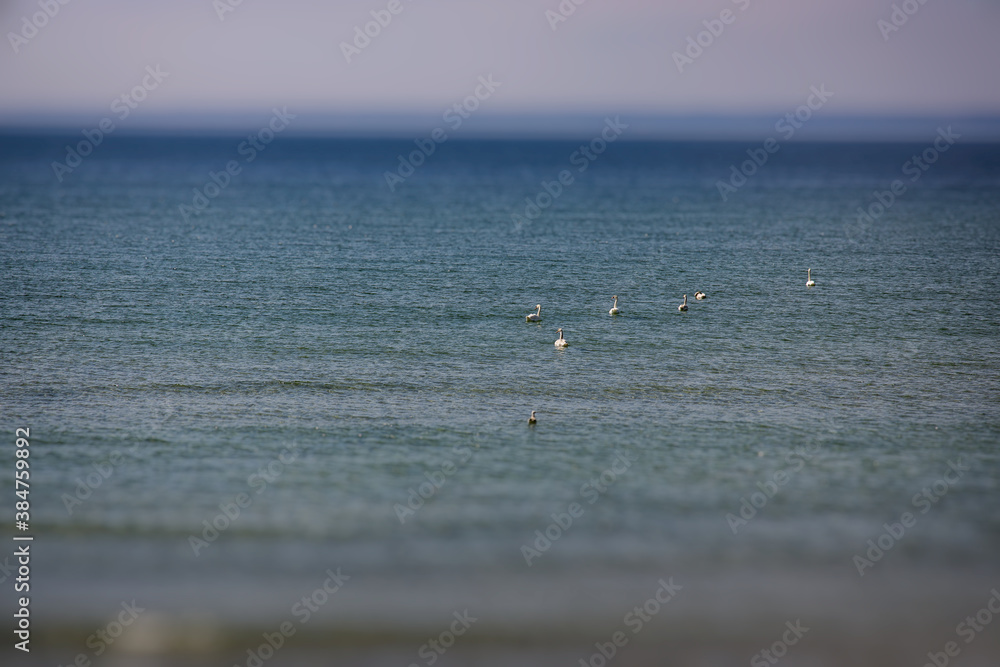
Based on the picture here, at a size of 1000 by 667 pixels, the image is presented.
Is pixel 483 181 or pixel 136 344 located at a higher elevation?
pixel 483 181

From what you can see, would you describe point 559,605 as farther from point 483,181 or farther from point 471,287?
point 483,181

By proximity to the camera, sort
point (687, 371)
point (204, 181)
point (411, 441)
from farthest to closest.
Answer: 1. point (204, 181)
2. point (687, 371)
3. point (411, 441)

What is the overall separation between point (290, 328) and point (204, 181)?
342ft

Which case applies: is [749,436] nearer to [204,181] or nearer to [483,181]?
[483,181]

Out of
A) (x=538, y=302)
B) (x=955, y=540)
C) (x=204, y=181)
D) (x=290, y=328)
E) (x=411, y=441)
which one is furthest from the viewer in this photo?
(x=204, y=181)

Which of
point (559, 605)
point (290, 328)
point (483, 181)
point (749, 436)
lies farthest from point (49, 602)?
point (483, 181)

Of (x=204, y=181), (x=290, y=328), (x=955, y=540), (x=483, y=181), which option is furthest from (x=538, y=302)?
(x=204, y=181)

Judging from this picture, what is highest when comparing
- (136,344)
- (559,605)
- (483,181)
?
(483,181)

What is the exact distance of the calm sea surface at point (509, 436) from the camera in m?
24.4

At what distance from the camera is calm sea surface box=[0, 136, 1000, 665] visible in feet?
80.1

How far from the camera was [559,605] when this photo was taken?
24.2 meters

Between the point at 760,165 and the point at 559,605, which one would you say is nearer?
the point at 559,605

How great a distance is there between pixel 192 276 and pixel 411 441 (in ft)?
118

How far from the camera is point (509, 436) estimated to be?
118ft
